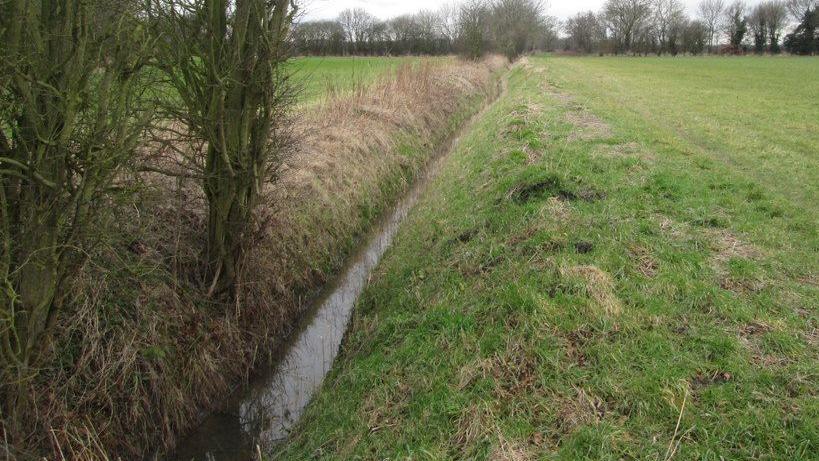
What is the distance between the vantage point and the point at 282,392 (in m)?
6.07

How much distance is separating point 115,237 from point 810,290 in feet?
19.8

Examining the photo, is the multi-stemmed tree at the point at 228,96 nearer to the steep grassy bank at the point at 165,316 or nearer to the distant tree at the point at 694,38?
the steep grassy bank at the point at 165,316

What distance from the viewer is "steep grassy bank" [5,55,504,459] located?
451 centimetres

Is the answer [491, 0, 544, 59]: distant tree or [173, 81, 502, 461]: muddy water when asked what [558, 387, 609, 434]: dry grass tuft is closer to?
[173, 81, 502, 461]: muddy water

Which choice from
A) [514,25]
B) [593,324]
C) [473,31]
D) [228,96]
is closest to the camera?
[593,324]

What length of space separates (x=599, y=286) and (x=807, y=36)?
78.1m

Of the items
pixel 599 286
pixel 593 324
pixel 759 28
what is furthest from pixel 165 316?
pixel 759 28

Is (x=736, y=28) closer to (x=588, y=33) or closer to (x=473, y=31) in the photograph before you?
(x=588, y=33)

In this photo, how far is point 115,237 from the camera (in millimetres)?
4867

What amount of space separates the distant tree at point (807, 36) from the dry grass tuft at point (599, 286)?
77.0 meters

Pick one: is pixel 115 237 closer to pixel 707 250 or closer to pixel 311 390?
pixel 311 390

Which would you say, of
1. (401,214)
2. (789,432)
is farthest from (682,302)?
(401,214)

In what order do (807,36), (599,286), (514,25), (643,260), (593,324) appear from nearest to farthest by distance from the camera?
(593,324) < (599,286) < (643,260) < (514,25) < (807,36)

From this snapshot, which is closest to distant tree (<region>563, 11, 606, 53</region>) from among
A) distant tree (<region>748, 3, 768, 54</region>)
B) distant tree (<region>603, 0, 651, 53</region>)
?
distant tree (<region>603, 0, 651, 53</region>)
